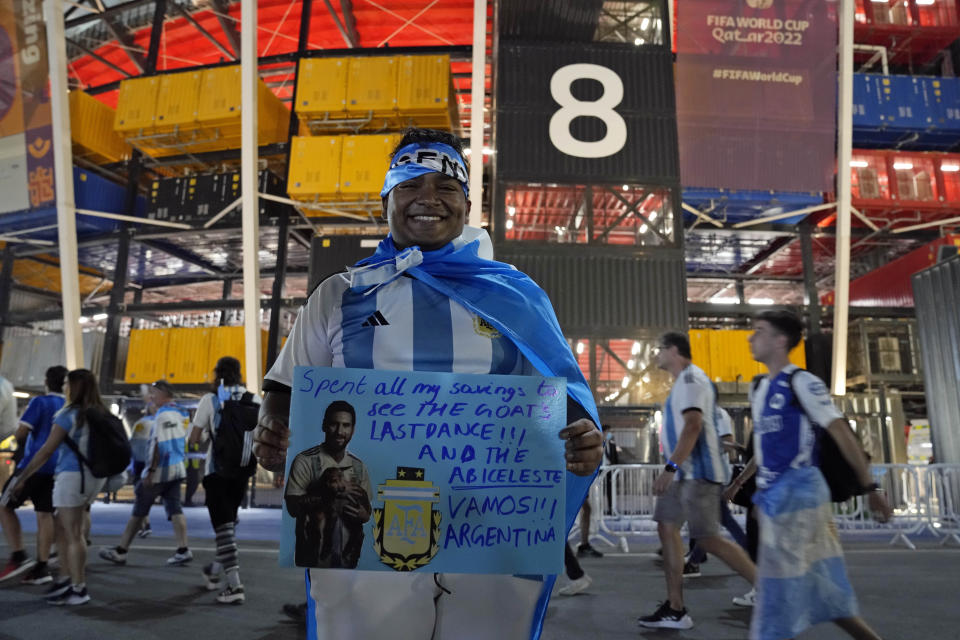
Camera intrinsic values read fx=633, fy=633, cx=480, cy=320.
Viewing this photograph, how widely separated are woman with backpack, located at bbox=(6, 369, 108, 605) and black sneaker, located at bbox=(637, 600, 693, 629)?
397cm

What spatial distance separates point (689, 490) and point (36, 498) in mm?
5251

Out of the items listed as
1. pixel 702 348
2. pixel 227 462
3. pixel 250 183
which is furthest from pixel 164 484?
pixel 702 348

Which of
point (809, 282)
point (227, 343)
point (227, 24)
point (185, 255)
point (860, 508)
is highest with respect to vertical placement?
point (227, 24)

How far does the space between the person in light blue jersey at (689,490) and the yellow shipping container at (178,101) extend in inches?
720

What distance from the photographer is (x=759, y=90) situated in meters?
16.8

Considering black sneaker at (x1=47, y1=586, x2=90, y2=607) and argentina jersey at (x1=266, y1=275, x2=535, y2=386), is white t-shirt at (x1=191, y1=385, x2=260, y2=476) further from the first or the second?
argentina jersey at (x1=266, y1=275, x2=535, y2=386)

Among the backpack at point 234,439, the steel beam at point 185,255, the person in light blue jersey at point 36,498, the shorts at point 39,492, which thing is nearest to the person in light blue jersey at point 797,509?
the backpack at point 234,439

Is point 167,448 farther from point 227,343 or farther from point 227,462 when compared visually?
point 227,343

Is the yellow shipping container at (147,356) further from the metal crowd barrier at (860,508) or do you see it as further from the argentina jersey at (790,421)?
the argentina jersey at (790,421)

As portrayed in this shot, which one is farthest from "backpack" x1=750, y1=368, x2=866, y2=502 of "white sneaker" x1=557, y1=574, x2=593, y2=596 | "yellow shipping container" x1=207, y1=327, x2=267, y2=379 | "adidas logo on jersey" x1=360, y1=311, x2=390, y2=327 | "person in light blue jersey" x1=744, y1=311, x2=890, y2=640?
"yellow shipping container" x1=207, y1=327, x2=267, y2=379

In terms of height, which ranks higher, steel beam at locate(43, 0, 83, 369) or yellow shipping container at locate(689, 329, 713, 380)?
steel beam at locate(43, 0, 83, 369)

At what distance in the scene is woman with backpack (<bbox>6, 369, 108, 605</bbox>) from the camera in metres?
4.54

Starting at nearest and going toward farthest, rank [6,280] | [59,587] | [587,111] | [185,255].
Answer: [59,587] < [587,111] < [185,255] < [6,280]

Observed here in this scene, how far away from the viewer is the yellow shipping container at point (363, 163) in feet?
55.8
